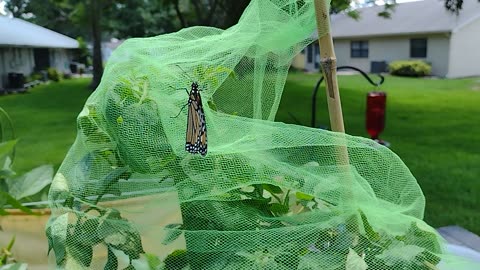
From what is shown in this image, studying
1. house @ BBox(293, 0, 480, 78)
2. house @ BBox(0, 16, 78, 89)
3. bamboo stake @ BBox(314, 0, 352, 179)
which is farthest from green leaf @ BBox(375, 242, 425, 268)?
house @ BBox(293, 0, 480, 78)

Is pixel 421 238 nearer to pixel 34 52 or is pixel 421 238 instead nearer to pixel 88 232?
pixel 88 232

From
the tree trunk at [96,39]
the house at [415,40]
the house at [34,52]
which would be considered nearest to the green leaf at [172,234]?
the house at [34,52]

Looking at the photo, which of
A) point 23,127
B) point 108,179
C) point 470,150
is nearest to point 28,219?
point 108,179

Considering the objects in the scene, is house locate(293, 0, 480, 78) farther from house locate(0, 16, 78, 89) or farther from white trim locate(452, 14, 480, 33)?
house locate(0, 16, 78, 89)

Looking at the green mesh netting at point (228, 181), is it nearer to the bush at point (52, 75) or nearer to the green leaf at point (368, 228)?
the green leaf at point (368, 228)

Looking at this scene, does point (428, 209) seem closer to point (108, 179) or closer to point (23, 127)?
point (108, 179)
